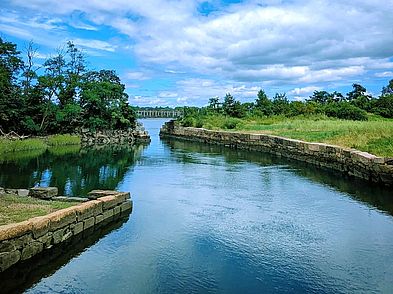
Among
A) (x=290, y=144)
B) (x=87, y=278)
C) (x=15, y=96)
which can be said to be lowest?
(x=87, y=278)

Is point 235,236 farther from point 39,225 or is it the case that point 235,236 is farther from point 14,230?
point 14,230

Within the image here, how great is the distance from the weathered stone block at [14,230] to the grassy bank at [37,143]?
16236 millimetres

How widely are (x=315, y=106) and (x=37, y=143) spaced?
2521cm

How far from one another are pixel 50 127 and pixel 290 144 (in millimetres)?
18680

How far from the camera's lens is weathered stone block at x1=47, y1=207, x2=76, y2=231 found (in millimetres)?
7371

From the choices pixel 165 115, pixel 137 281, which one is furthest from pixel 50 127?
pixel 165 115

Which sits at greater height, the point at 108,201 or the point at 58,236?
the point at 108,201

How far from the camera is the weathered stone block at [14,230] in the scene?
20.5ft

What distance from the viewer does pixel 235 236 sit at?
834cm

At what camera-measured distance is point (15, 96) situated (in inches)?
1131

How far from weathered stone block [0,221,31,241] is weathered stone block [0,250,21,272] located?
0.26m

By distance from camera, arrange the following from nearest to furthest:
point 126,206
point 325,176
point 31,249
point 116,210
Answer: point 31,249 < point 116,210 < point 126,206 < point 325,176

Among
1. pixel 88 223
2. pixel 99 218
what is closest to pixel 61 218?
pixel 88 223

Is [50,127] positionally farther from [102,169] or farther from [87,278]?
[87,278]
